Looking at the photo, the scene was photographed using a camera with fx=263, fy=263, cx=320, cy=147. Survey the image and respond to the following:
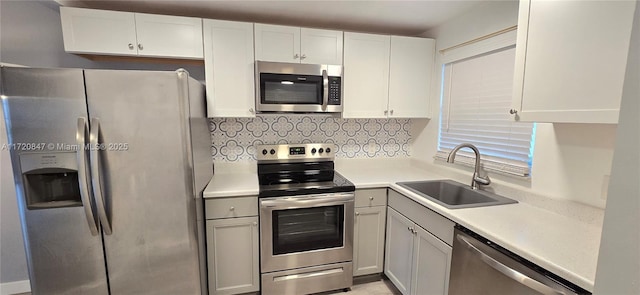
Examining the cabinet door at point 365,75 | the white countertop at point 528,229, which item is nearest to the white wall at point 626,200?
the white countertop at point 528,229

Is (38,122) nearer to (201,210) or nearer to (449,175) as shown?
(201,210)

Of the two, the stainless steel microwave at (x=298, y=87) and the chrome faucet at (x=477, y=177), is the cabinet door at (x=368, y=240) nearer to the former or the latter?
the chrome faucet at (x=477, y=177)

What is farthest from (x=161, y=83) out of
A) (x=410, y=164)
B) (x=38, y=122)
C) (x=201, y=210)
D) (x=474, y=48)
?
(x=410, y=164)

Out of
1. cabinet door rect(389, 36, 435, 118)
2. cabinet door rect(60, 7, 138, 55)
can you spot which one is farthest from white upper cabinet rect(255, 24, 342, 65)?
cabinet door rect(60, 7, 138, 55)

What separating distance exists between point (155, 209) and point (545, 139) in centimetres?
235

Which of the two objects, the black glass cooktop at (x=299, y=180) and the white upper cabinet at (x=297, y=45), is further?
the white upper cabinet at (x=297, y=45)

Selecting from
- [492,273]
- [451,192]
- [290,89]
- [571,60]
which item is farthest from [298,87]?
[492,273]

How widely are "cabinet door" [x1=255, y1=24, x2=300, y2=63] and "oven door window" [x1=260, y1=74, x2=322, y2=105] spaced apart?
0.18 metres

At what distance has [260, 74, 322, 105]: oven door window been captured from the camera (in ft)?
6.80

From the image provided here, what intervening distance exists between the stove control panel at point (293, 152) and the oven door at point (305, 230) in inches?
22.0

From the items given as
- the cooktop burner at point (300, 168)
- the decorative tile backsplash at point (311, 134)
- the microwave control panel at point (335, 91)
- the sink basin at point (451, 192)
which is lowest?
the sink basin at point (451, 192)

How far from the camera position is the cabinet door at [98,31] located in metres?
1.80

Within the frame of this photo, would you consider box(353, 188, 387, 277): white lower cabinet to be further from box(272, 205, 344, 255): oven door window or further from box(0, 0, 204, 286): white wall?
box(0, 0, 204, 286): white wall

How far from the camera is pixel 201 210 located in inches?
70.8
